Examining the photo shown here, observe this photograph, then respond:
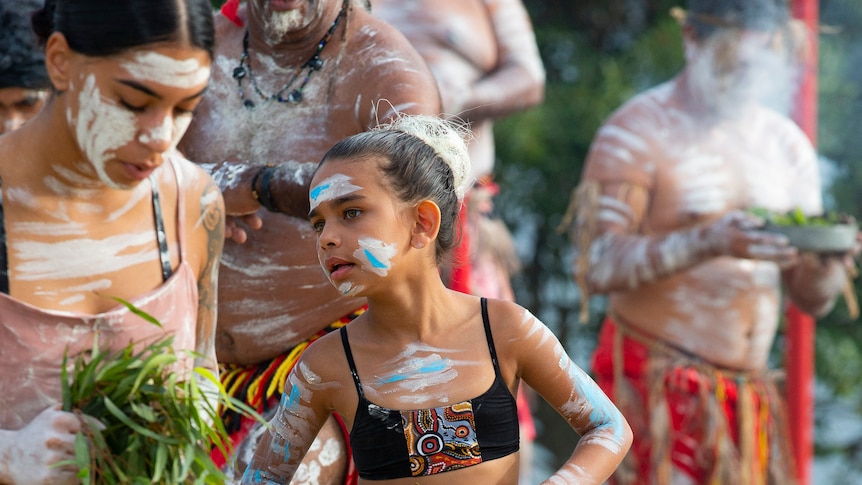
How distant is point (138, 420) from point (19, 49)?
1.25m

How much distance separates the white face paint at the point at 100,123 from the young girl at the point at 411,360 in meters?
0.37

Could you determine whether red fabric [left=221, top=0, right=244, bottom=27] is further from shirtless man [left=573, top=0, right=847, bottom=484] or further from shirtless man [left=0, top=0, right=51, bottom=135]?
shirtless man [left=573, top=0, right=847, bottom=484]

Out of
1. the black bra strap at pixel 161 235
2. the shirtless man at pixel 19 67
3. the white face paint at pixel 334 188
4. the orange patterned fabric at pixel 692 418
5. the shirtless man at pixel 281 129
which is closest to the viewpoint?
the white face paint at pixel 334 188

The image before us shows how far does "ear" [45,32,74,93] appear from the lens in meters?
2.62

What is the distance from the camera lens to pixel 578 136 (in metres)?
7.72

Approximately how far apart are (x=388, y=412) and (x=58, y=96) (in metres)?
0.87

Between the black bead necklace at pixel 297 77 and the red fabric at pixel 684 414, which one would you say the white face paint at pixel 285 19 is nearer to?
the black bead necklace at pixel 297 77

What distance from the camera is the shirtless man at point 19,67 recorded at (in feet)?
10.9

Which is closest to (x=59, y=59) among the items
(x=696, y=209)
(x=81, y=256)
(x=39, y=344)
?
(x=81, y=256)

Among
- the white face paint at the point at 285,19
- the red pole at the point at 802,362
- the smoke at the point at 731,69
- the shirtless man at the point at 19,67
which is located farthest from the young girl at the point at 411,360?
the red pole at the point at 802,362

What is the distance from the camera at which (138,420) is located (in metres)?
2.52

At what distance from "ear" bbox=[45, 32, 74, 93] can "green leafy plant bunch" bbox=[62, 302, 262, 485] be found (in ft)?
1.62

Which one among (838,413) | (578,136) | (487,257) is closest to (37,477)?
(487,257)

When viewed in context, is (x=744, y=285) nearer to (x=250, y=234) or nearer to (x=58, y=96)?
(x=250, y=234)
